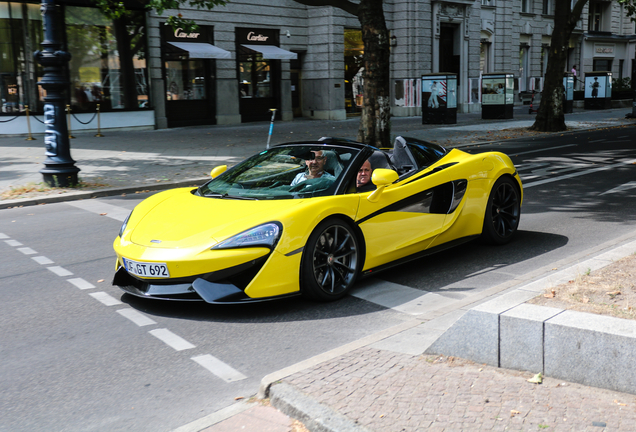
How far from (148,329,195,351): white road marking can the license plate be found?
40 cm

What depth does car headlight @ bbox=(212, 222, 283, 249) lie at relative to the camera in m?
4.77

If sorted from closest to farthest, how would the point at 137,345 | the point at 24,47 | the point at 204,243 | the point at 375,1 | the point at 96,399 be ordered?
the point at 96,399 → the point at 137,345 → the point at 204,243 → the point at 375,1 → the point at 24,47

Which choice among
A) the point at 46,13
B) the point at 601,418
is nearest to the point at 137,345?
the point at 601,418

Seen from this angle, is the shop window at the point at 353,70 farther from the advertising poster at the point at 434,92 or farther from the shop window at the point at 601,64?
the shop window at the point at 601,64

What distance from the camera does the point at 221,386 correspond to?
3.82 m

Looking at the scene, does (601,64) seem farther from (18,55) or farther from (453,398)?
(453,398)

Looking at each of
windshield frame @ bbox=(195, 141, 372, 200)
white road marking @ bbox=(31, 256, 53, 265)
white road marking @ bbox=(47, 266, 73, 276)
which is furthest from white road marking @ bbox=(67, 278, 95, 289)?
windshield frame @ bbox=(195, 141, 372, 200)

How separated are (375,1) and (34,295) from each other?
1229 centimetres

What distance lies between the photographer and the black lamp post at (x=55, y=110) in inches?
454

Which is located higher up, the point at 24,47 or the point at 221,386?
the point at 24,47

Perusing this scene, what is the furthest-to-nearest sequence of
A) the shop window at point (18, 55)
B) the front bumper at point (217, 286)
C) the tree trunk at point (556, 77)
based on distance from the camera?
the tree trunk at point (556, 77) < the shop window at point (18, 55) < the front bumper at point (217, 286)

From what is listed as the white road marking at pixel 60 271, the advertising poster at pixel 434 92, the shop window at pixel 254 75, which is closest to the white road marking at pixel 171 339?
the white road marking at pixel 60 271

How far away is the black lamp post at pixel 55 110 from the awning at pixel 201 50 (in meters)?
13.9

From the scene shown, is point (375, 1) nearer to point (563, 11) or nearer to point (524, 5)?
point (563, 11)
